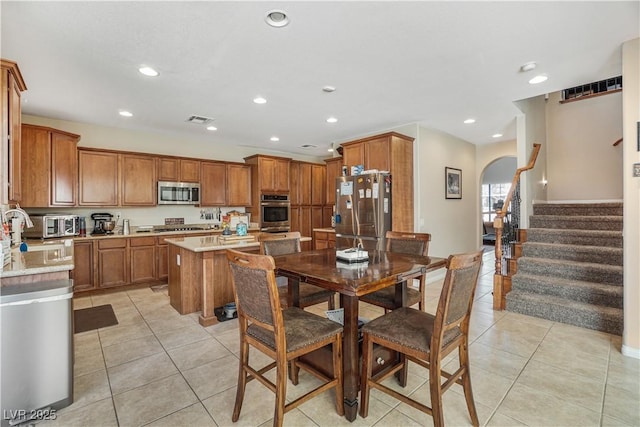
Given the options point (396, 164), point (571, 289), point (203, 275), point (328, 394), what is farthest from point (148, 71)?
point (571, 289)

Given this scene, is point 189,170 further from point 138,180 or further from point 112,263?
point 112,263

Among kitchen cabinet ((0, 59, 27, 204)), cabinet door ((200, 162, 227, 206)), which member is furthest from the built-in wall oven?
kitchen cabinet ((0, 59, 27, 204))

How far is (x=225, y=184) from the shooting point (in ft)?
19.4

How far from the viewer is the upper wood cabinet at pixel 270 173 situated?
6098 millimetres

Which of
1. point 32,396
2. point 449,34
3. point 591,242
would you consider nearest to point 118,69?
point 32,396

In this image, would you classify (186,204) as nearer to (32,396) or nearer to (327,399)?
(32,396)

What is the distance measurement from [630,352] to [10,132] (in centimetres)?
548

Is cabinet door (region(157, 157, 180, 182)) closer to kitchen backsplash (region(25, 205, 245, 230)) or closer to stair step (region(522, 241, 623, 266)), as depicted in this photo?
kitchen backsplash (region(25, 205, 245, 230))

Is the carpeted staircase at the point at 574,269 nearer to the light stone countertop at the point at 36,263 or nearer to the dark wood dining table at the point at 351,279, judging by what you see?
the dark wood dining table at the point at 351,279

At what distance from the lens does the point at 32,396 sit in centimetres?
181

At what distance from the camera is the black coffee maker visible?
186 inches

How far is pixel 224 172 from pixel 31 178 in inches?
110

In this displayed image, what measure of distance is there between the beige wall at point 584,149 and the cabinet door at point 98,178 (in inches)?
305

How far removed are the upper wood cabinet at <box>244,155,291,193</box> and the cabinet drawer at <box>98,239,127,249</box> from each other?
2.55 m
